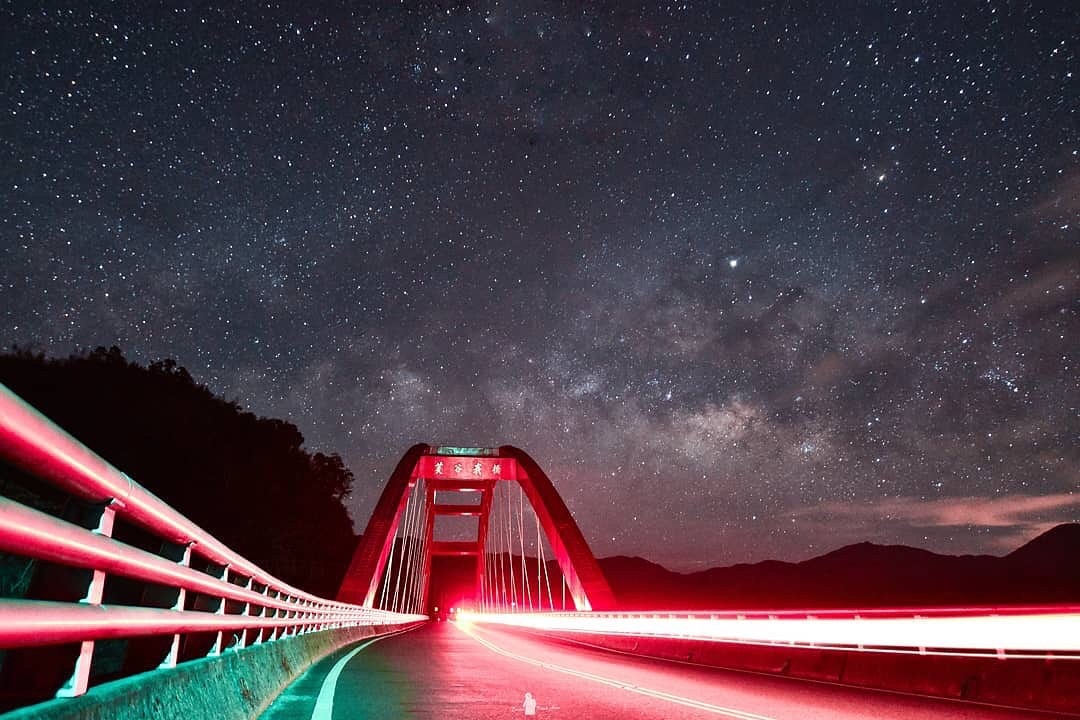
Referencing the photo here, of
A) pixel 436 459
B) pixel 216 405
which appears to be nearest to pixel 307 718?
pixel 436 459

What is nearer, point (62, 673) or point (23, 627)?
point (23, 627)

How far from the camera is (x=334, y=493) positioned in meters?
72.9

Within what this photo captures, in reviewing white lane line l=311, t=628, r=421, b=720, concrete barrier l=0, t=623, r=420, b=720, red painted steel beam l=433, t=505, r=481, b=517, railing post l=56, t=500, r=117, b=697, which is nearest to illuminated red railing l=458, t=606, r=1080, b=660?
white lane line l=311, t=628, r=421, b=720

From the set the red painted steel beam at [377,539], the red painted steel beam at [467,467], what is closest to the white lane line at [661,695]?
the red painted steel beam at [377,539]

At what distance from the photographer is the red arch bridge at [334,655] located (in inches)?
91.2

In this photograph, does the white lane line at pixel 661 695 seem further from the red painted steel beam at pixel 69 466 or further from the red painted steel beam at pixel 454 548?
the red painted steel beam at pixel 454 548

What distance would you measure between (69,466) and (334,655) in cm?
1340

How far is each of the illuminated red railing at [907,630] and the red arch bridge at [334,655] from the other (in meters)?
0.03

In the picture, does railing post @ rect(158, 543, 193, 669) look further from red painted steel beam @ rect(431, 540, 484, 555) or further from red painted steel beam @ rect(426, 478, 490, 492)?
red painted steel beam @ rect(431, 540, 484, 555)

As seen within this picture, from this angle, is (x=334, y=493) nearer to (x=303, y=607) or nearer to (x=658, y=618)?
(x=658, y=618)

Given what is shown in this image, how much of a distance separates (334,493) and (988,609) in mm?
68821

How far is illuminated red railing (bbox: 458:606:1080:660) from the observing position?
7.57 meters

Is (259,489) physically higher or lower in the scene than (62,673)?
higher

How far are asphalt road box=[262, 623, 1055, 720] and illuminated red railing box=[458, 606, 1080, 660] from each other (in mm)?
661
